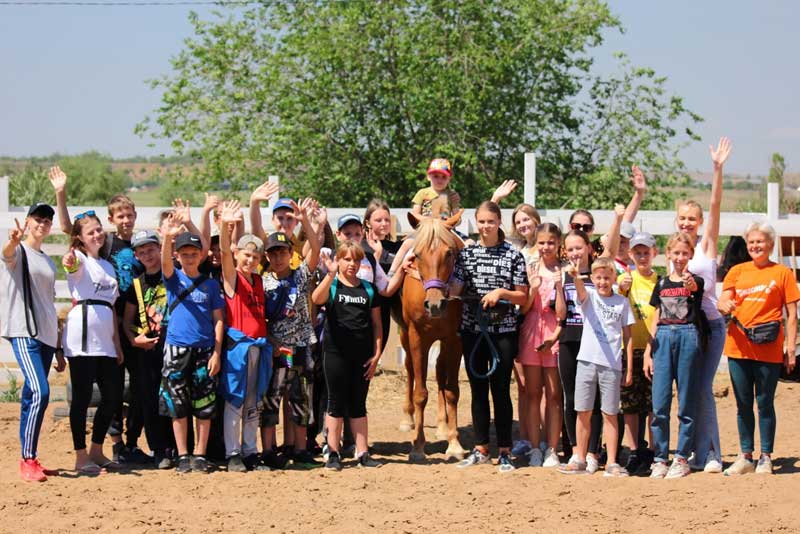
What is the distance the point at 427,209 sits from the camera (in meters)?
8.37

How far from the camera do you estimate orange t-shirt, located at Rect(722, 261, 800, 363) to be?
22.1ft

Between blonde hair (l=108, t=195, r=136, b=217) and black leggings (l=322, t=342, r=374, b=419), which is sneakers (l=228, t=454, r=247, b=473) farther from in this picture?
blonde hair (l=108, t=195, r=136, b=217)

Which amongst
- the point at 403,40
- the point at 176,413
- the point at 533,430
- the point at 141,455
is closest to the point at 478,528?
the point at 533,430

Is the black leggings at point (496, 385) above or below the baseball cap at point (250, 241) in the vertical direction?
below

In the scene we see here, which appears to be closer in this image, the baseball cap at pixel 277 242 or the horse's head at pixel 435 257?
the baseball cap at pixel 277 242

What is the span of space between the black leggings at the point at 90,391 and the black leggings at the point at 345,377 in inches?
56.8

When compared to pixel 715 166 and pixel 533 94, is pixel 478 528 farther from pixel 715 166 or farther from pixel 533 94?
pixel 533 94

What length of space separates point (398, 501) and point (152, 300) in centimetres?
223

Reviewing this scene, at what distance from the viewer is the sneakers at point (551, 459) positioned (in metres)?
7.14

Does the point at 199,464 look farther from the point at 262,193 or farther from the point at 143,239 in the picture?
the point at 262,193

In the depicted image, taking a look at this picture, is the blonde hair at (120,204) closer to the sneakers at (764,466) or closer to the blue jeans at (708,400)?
the blue jeans at (708,400)

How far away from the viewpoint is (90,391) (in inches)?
271

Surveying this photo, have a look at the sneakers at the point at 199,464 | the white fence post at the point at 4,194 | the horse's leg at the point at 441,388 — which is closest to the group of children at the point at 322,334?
the sneakers at the point at 199,464

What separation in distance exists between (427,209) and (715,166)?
240 centimetres
